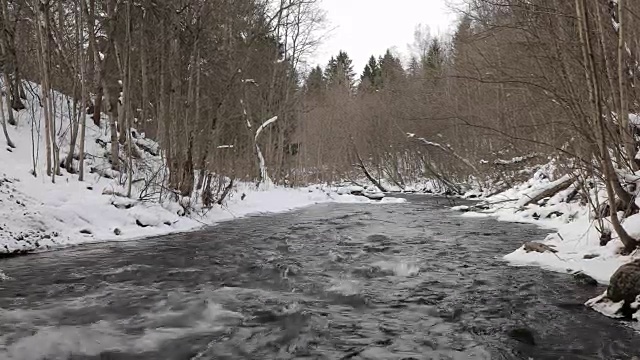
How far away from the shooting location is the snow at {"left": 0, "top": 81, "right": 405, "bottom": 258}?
32.2 feet

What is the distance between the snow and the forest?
43 centimetres

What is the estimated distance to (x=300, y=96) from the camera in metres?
36.4

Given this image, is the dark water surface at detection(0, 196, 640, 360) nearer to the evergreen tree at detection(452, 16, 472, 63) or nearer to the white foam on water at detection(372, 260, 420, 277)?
the white foam on water at detection(372, 260, 420, 277)

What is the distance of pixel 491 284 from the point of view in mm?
7207

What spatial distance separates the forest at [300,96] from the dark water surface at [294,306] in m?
2.16

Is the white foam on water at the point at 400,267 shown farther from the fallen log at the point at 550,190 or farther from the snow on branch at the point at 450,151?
the snow on branch at the point at 450,151

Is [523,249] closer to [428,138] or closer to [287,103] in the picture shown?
[287,103]

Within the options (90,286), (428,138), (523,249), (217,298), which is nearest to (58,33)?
(90,286)

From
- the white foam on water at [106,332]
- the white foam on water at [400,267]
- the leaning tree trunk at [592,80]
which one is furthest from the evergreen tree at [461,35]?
the white foam on water at [106,332]

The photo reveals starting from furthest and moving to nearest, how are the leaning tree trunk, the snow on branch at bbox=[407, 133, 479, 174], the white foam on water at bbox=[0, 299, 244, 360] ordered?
the snow on branch at bbox=[407, 133, 479, 174] → the leaning tree trunk → the white foam on water at bbox=[0, 299, 244, 360]

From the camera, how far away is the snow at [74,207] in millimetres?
9805

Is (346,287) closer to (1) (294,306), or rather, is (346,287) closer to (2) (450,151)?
(1) (294,306)

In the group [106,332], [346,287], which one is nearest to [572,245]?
[346,287]

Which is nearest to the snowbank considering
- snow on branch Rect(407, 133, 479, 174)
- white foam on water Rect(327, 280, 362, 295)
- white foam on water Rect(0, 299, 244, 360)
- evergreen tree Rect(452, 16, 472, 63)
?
white foam on water Rect(327, 280, 362, 295)
